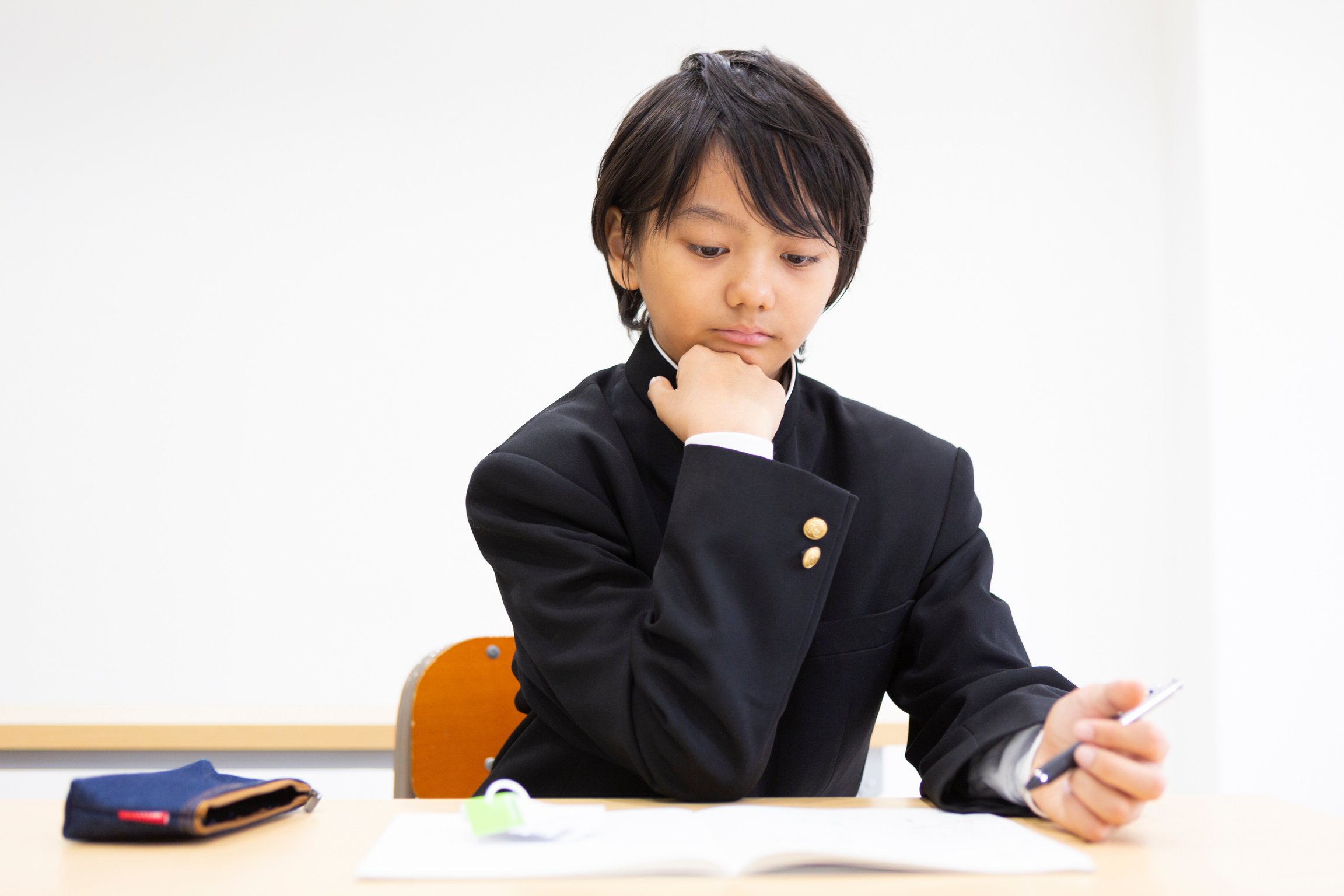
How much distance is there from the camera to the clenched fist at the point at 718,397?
0.92m

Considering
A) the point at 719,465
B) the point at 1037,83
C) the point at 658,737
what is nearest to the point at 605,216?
the point at 719,465

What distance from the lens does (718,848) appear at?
64 centimetres

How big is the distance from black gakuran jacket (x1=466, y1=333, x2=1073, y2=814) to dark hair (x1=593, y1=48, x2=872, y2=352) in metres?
0.17

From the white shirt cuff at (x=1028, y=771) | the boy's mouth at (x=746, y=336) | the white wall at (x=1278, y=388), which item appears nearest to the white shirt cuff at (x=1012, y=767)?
the white shirt cuff at (x=1028, y=771)

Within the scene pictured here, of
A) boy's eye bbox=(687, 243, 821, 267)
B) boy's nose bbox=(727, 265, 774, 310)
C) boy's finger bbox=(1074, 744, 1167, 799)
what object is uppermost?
boy's eye bbox=(687, 243, 821, 267)

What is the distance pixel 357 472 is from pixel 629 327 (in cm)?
165

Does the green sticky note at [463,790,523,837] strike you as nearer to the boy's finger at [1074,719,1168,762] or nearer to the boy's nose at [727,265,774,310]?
the boy's finger at [1074,719,1168,762]

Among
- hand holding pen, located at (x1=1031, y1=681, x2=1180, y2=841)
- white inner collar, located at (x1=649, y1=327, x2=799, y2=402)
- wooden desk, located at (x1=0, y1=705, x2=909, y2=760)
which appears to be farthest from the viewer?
wooden desk, located at (x1=0, y1=705, x2=909, y2=760)

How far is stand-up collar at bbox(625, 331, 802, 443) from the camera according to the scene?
3.54ft

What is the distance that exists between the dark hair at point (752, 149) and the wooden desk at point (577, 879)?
54 centimetres

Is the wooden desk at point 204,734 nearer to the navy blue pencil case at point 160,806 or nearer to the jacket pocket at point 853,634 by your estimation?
the jacket pocket at point 853,634

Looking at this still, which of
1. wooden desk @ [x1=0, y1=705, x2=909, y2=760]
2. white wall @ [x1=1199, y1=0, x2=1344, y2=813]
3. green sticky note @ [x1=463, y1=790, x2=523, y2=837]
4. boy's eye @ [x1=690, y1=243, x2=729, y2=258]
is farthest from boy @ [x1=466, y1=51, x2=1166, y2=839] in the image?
white wall @ [x1=1199, y1=0, x2=1344, y2=813]

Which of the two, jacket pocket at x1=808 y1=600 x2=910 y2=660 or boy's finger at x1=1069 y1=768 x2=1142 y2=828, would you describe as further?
jacket pocket at x1=808 y1=600 x2=910 y2=660

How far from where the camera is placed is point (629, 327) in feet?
4.21
